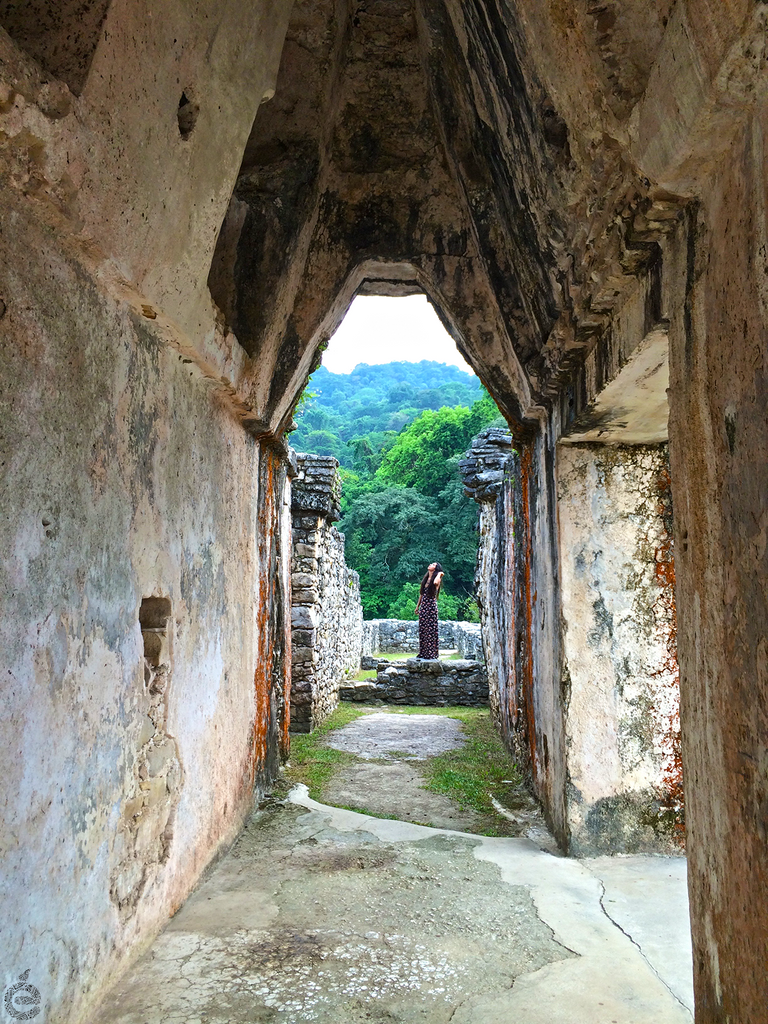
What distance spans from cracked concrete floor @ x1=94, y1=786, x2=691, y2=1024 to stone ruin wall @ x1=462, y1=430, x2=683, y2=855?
0.82 feet

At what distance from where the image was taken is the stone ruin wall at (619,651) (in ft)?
12.2

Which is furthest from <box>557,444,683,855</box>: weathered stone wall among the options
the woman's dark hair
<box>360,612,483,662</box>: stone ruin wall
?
<box>360,612,483,662</box>: stone ruin wall

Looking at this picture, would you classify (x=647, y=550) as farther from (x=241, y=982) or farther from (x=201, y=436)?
(x=241, y=982)

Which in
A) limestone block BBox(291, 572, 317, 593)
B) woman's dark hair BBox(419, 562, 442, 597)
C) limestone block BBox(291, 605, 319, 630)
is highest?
limestone block BBox(291, 572, 317, 593)

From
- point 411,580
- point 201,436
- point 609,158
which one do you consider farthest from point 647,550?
point 411,580

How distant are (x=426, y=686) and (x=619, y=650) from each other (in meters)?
7.15

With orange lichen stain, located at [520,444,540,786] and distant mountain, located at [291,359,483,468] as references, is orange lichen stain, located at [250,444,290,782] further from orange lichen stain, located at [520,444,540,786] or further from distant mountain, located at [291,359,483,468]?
distant mountain, located at [291,359,483,468]

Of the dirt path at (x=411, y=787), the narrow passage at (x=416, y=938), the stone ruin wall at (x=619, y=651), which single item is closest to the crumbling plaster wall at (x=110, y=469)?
the narrow passage at (x=416, y=938)

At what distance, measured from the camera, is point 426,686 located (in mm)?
10727

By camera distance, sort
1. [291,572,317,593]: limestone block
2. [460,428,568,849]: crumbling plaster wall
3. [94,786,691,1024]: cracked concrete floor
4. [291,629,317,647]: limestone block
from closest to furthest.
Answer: [94,786,691,1024]: cracked concrete floor → [460,428,568,849]: crumbling plaster wall → [291,629,317,647]: limestone block → [291,572,317,593]: limestone block

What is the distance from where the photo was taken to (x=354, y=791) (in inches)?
209

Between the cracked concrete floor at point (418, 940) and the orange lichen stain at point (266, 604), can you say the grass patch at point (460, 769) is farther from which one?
the cracked concrete floor at point (418, 940)

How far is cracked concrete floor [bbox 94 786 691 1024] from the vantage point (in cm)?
232

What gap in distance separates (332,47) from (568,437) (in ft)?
7.65
